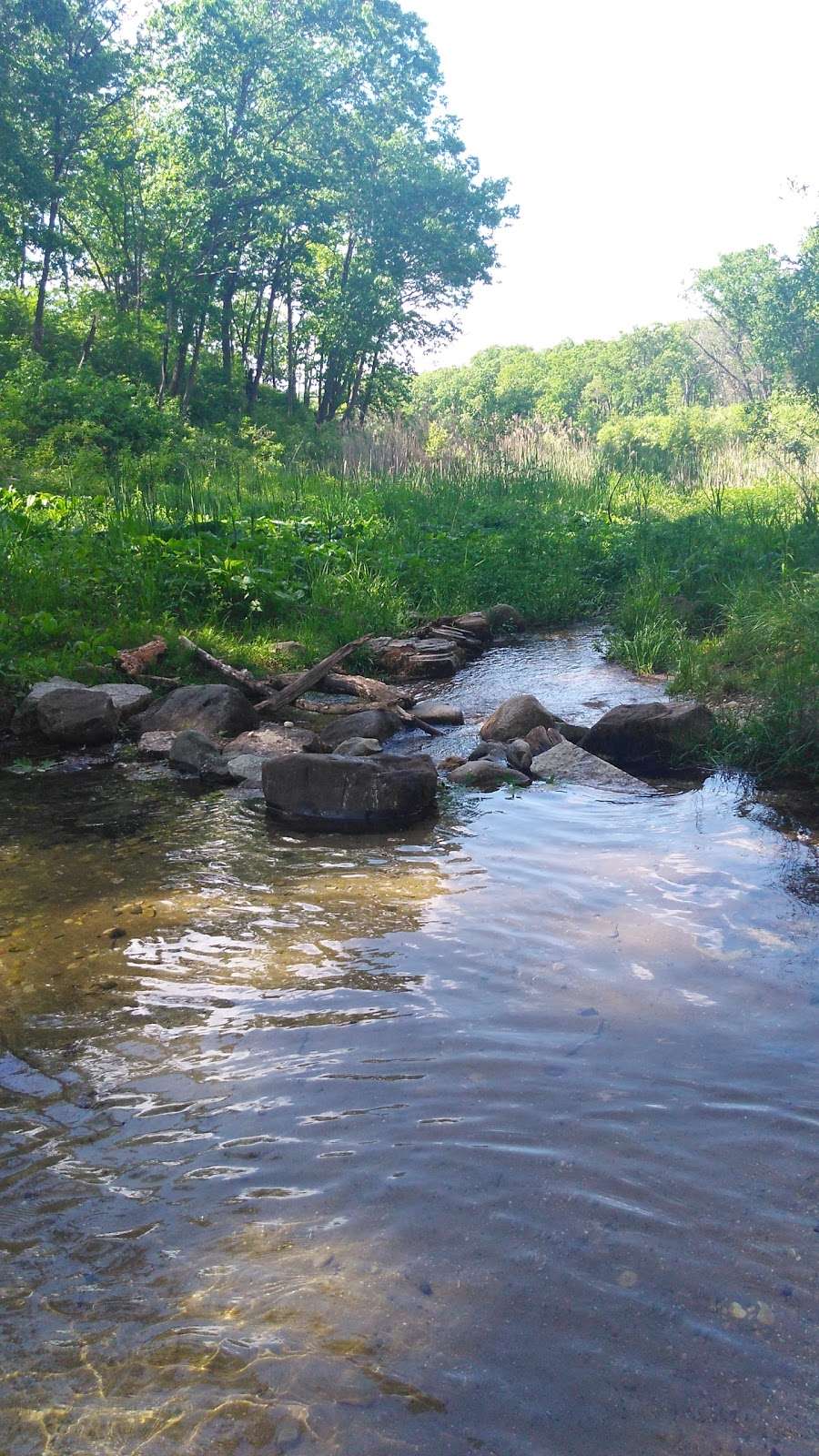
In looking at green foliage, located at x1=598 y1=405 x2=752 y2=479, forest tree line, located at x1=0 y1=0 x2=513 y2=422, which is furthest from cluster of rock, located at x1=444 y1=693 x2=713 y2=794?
forest tree line, located at x1=0 y1=0 x2=513 y2=422

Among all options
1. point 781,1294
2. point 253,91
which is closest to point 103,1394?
point 781,1294

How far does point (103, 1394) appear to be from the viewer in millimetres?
1635

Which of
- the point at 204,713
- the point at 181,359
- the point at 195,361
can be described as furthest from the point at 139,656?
the point at 195,361

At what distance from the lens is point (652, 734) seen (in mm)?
6035

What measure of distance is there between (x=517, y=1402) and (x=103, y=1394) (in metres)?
0.71

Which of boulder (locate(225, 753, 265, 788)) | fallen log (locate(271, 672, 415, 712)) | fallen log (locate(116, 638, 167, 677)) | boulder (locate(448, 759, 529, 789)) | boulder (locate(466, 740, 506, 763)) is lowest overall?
boulder (locate(225, 753, 265, 788))

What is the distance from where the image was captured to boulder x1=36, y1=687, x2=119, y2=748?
253 inches

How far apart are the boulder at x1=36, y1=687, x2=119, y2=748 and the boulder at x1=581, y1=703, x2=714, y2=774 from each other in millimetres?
3298

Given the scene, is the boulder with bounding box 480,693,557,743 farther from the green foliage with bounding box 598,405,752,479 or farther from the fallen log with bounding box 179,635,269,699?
the green foliage with bounding box 598,405,752,479

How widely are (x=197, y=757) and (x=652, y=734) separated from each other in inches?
113

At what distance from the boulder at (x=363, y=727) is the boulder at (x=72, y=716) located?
151 centimetres

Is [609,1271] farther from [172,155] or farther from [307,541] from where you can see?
[172,155]

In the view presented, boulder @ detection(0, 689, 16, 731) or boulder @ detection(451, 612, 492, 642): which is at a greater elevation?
boulder @ detection(451, 612, 492, 642)

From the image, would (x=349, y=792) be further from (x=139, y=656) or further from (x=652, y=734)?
(x=139, y=656)
